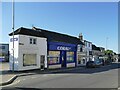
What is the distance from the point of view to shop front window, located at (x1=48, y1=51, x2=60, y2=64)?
3999 centimetres

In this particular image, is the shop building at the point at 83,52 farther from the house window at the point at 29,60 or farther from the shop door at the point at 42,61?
the house window at the point at 29,60

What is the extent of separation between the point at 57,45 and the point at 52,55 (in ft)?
7.45

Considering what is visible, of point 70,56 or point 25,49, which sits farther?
point 70,56

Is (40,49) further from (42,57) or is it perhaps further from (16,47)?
(16,47)

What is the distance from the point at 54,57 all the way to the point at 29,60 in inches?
287

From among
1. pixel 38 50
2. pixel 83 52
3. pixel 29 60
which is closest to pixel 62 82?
pixel 29 60

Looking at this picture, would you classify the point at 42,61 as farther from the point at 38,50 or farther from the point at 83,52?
the point at 83,52

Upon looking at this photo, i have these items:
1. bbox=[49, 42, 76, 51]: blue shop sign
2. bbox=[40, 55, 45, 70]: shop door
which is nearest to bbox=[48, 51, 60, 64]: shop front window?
bbox=[49, 42, 76, 51]: blue shop sign

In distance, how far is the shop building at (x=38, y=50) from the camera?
1302 inches

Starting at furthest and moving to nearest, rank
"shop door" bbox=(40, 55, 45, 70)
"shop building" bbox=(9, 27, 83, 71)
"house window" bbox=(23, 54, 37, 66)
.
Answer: "shop door" bbox=(40, 55, 45, 70) < "house window" bbox=(23, 54, 37, 66) < "shop building" bbox=(9, 27, 83, 71)

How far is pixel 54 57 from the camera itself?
41375 millimetres

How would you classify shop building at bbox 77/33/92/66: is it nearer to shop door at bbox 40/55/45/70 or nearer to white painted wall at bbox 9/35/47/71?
shop door at bbox 40/55/45/70

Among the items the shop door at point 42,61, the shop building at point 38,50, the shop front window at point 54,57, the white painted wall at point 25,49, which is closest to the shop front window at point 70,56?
the shop building at point 38,50

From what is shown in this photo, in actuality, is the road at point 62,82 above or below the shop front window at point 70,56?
below
